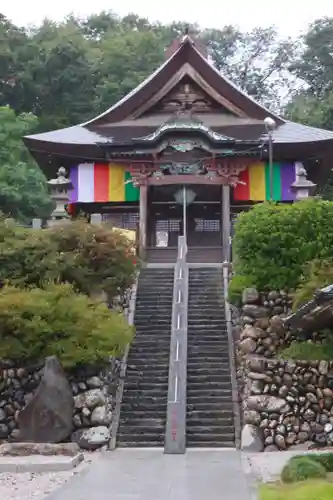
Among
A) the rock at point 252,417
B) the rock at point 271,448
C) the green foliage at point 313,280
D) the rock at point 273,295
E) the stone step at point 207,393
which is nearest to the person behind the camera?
the rock at point 271,448

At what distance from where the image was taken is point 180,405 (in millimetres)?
13969

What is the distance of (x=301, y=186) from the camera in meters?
25.5

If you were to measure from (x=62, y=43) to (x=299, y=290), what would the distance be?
1428 inches

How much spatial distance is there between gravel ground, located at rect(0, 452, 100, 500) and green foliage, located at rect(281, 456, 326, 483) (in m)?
3.03

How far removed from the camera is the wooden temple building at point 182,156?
82.5 ft

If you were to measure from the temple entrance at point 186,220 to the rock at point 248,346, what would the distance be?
12046mm

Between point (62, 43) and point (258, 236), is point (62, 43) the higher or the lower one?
the higher one

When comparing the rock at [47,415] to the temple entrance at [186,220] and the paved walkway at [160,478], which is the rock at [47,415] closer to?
the paved walkway at [160,478]

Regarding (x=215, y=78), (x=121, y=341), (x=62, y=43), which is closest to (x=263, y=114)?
(x=215, y=78)

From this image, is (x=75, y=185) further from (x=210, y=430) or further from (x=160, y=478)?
(x=160, y=478)

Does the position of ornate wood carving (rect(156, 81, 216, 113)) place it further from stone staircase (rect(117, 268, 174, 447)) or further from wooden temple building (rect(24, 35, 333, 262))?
stone staircase (rect(117, 268, 174, 447))

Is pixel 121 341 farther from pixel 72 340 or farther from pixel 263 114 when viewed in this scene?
pixel 263 114

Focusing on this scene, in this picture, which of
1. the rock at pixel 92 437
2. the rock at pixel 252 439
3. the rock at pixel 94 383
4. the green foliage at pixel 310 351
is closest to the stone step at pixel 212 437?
the rock at pixel 252 439

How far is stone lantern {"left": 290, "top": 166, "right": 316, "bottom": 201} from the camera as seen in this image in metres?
25.6
